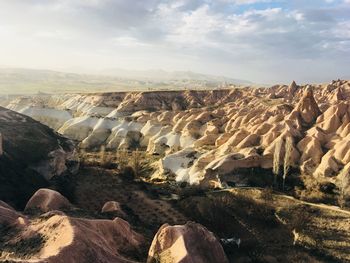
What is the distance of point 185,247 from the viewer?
28.2 metres

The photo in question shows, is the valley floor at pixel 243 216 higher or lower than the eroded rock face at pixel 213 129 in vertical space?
lower

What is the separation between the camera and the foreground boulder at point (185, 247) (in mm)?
28164

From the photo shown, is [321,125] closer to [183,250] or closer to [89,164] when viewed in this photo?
[89,164]

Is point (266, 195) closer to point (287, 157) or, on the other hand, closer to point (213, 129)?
point (287, 157)

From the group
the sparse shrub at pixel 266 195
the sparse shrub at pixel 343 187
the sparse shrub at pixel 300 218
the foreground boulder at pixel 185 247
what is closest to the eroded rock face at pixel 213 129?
the sparse shrub at pixel 343 187

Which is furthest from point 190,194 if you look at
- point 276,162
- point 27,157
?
point 27,157

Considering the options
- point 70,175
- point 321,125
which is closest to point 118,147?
point 70,175

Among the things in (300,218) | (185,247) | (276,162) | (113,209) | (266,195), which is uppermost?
(185,247)

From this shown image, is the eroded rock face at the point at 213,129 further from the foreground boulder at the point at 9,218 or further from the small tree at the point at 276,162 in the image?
the foreground boulder at the point at 9,218

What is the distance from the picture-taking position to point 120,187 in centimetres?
5856

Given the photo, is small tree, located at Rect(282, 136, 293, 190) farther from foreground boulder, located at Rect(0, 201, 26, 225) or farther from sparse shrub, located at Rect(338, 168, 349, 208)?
foreground boulder, located at Rect(0, 201, 26, 225)

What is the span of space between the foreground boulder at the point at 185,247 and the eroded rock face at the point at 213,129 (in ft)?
99.1

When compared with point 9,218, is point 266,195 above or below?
below

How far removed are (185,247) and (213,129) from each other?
6137cm
